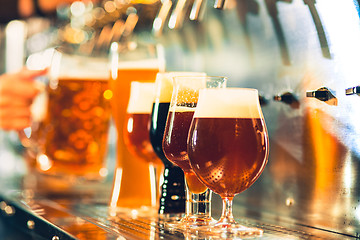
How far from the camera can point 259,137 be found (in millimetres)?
1035

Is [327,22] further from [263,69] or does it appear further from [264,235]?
[264,235]

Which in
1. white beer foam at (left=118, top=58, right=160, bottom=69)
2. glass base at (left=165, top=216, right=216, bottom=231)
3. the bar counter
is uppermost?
white beer foam at (left=118, top=58, right=160, bottom=69)

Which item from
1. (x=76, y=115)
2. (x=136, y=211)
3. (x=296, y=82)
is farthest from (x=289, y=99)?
(x=76, y=115)

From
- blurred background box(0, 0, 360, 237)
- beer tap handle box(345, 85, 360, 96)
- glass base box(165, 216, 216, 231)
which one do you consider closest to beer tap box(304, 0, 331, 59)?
blurred background box(0, 0, 360, 237)

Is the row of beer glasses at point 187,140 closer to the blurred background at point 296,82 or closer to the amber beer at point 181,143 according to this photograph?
the amber beer at point 181,143

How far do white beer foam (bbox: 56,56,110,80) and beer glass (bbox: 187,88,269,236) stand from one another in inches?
36.8

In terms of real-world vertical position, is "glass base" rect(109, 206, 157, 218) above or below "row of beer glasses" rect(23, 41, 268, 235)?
below

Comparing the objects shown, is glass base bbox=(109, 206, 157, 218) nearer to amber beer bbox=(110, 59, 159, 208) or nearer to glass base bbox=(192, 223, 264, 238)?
amber beer bbox=(110, 59, 159, 208)

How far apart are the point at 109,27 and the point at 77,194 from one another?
32.8 inches

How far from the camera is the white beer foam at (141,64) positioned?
1.67 meters

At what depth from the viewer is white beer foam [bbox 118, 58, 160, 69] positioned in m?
1.67

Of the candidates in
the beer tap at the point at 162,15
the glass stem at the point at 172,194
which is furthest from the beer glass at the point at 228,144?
the beer tap at the point at 162,15

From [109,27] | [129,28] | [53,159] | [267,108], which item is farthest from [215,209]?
[109,27]

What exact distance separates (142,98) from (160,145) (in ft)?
0.62
